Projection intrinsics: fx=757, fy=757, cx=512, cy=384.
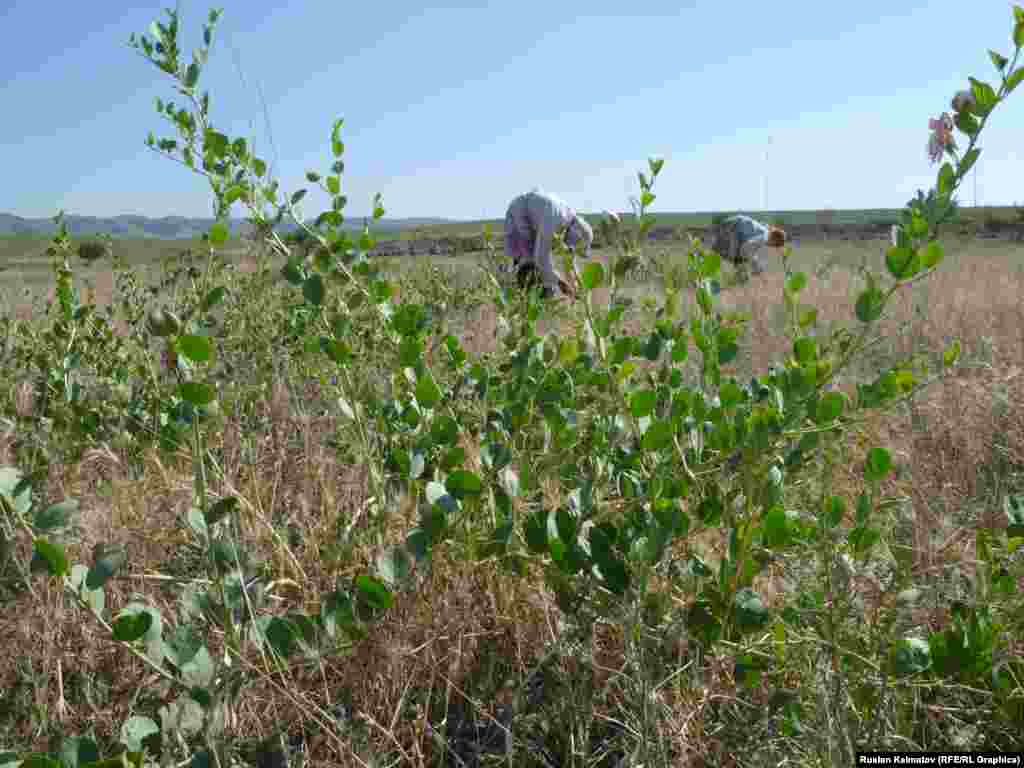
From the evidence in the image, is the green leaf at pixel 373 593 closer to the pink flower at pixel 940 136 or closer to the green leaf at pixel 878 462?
the green leaf at pixel 878 462

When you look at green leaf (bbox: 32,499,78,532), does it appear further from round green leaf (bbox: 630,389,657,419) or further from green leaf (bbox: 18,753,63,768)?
round green leaf (bbox: 630,389,657,419)

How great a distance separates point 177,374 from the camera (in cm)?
113

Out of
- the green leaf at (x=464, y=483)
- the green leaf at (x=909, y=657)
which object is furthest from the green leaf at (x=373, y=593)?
the green leaf at (x=909, y=657)

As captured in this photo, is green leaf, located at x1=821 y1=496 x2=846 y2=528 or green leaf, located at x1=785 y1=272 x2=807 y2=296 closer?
green leaf, located at x1=821 y1=496 x2=846 y2=528

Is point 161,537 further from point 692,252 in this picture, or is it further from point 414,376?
point 692,252

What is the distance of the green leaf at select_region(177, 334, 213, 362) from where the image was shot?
988mm

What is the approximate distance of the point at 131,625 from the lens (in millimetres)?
929

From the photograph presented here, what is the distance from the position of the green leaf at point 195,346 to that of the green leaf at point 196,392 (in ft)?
0.15

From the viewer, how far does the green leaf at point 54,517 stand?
972 millimetres

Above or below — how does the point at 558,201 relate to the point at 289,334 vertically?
above

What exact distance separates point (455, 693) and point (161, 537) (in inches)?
33.1

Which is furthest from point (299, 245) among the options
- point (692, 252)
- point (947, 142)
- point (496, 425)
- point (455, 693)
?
point (947, 142)

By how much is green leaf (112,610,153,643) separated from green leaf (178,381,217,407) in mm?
279

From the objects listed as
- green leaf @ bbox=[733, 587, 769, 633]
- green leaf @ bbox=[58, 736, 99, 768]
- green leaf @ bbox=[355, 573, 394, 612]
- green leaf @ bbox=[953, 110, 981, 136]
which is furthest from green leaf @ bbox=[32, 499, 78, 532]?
green leaf @ bbox=[953, 110, 981, 136]
